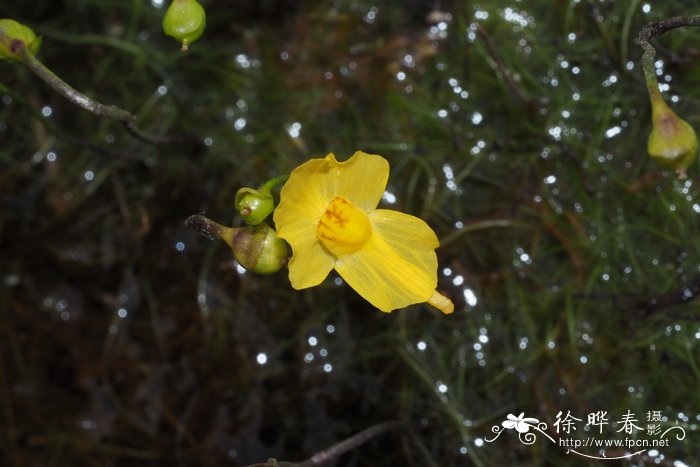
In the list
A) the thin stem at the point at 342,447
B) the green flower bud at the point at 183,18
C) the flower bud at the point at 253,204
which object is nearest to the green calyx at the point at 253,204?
the flower bud at the point at 253,204

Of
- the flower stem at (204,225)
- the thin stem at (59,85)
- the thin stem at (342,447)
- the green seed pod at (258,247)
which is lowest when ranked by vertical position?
the thin stem at (342,447)

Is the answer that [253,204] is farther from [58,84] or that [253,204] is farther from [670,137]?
[670,137]

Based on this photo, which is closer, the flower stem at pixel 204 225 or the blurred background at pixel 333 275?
the flower stem at pixel 204 225

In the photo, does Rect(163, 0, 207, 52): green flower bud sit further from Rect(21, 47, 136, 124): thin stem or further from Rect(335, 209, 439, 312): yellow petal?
Rect(335, 209, 439, 312): yellow petal

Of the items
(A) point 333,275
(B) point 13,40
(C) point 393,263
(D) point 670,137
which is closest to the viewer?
(D) point 670,137

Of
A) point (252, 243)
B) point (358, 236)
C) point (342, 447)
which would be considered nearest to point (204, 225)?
point (252, 243)

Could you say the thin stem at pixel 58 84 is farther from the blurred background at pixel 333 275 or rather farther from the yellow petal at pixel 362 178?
the blurred background at pixel 333 275
